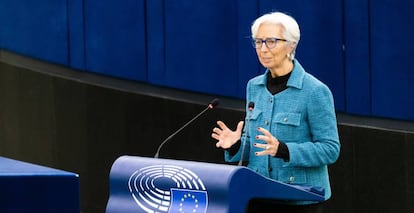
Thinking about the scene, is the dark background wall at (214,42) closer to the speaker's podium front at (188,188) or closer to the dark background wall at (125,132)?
the dark background wall at (125,132)

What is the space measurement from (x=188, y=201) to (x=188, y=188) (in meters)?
0.05

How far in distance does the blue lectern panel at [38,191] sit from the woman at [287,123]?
66cm

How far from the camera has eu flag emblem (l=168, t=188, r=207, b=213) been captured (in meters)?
4.12

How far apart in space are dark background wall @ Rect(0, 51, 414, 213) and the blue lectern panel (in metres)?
2.73

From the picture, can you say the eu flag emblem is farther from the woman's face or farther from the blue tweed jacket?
the woman's face

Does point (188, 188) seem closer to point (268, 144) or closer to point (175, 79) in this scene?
point (268, 144)

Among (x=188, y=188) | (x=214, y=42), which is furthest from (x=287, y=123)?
(x=214, y=42)

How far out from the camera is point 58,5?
8.96 m

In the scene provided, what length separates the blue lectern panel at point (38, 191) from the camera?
13.4 feet

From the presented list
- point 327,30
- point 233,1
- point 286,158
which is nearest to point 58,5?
point 233,1

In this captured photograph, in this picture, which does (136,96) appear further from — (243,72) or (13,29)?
(13,29)

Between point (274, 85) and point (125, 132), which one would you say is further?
point (125, 132)

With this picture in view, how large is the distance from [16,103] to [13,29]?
688 millimetres

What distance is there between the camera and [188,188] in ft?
13.7
